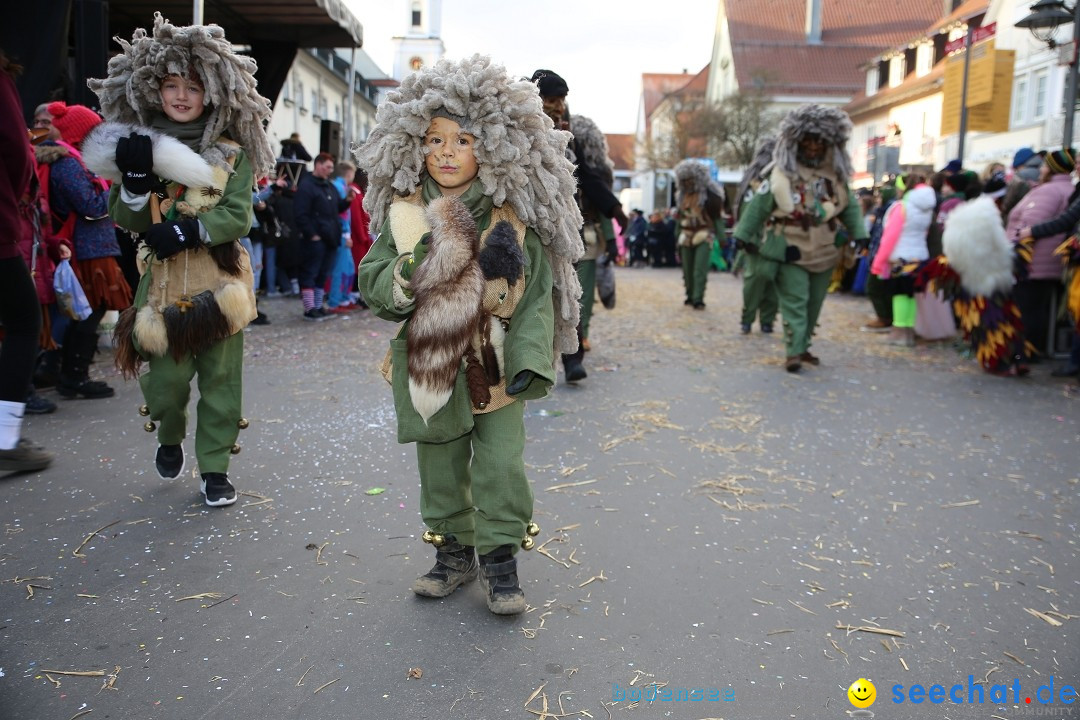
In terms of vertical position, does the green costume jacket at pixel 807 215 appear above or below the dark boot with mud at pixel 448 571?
above

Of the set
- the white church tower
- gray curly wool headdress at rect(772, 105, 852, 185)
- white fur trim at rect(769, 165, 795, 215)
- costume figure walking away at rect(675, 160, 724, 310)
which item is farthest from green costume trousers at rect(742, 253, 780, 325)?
the white church tower

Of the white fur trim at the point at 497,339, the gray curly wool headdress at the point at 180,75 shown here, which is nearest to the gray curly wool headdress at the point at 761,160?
the gray curly wool headdress at the point at 180,75

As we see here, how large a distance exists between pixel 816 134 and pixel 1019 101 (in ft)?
80.2

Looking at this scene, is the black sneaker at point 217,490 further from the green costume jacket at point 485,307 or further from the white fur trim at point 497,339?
the white fur trim at point 497,339

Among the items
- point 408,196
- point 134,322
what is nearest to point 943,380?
point 408,196

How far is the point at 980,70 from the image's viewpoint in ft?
48.1

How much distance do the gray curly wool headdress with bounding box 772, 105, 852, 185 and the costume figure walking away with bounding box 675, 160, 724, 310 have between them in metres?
4.54

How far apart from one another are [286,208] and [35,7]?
16.6 ft

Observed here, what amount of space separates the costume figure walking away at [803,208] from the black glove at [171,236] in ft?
17.7

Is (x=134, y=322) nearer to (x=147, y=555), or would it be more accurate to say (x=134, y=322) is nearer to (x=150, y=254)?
(x=150, y=254)

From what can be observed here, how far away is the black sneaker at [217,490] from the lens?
3938mm

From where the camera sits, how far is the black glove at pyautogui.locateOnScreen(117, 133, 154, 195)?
3605 millimetres

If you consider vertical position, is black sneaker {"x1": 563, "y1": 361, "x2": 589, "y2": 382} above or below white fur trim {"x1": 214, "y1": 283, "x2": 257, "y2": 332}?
below

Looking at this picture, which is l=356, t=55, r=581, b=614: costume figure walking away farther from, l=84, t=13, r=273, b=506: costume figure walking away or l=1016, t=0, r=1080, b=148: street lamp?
l=1016, t=0, r=1080, b=148: street lamp
